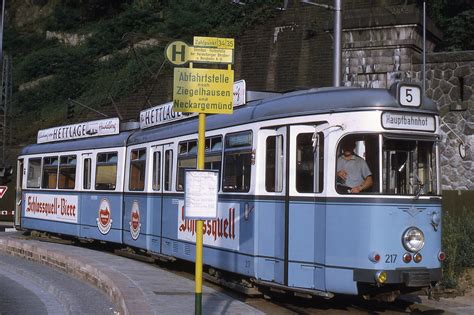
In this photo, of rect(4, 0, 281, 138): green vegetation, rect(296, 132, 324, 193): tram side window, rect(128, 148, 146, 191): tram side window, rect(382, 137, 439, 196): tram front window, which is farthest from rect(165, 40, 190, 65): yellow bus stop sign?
rect(4, 0, 281, 138): green vegetation

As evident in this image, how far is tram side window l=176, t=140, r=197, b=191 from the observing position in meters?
13.3

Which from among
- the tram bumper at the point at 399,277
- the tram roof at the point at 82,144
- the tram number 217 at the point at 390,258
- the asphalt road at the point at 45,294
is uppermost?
the tram roof at the point at 82,144

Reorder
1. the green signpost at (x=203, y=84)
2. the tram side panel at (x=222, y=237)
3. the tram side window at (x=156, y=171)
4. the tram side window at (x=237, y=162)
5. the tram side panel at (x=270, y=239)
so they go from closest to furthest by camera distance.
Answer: the green signpost at (x=203, y=84)
the tram side panel at (x=270, y=239)
the tram side panel at (x=222, y=237)
the tram side window at (x=237, y=162)
the tram side window at (x=156, y=171)

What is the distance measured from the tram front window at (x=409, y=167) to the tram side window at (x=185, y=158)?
444 cm

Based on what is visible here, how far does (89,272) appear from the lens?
1398 centimetres

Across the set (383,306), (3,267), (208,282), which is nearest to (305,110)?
(383,306)

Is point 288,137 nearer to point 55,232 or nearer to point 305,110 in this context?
point 305,110

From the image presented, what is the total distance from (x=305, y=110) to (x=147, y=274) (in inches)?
184

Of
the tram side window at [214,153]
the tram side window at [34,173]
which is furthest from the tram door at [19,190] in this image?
the tram side window at [214,153]

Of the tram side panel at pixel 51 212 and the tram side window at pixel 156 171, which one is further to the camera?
the tram side panel at pixel 51 212

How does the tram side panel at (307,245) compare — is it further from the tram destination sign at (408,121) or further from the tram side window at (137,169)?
the tram side window at (137,169)

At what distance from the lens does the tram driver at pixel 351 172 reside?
9602 mm

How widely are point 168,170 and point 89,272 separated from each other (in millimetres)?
2475

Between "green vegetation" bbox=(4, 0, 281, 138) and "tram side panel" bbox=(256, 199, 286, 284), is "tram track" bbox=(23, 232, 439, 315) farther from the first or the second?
"green vegetation" bbox=(4, 0, 281, 138)
